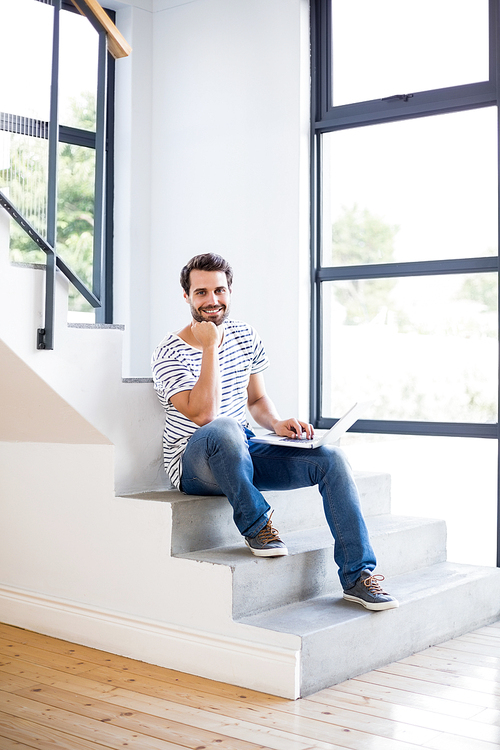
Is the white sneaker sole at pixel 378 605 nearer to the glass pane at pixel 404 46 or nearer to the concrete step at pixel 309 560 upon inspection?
the concrete step at pixel 309 560

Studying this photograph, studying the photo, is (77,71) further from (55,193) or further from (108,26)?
(55,193)

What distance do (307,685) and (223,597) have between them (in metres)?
0.32

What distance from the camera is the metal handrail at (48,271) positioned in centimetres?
246

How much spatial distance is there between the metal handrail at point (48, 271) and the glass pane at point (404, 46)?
1.74 m

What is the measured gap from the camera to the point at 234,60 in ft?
13.1

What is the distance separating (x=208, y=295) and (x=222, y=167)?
4.78 feet

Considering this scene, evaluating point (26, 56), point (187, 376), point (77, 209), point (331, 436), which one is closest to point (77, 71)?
point (26, 56)

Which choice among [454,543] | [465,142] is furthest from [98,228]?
[454,543]

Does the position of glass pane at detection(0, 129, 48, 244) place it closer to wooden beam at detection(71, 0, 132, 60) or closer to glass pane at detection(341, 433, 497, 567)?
wooden beam at detection(71, 0, 132, 60)

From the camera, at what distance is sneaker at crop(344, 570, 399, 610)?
253 centimetres

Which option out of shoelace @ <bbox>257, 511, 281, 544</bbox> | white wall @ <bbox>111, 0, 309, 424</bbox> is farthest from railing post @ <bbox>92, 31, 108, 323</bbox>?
white wall @ <bbox>111, 0, 309, 424</bbox>

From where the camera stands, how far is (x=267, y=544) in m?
2.52

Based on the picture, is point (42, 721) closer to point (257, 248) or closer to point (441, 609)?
point (441, 609)

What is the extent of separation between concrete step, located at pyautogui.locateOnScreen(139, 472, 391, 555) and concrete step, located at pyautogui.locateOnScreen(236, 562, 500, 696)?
0.30 m
